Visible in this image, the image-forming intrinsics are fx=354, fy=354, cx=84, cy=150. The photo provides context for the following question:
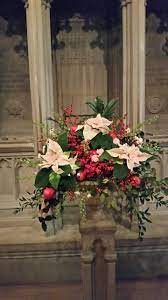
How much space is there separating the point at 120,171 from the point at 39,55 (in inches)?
56.0

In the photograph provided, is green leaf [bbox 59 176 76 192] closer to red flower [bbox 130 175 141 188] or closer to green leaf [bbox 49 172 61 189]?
green leaf [bbox 49 172 61 189]

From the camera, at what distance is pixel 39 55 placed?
2.67 metres

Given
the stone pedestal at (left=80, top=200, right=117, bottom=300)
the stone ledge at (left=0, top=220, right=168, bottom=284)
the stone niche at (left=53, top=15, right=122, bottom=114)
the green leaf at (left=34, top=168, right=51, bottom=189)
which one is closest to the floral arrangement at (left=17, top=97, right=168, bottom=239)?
the green leaf at (left=34, top=168, right=51, bottom=189)

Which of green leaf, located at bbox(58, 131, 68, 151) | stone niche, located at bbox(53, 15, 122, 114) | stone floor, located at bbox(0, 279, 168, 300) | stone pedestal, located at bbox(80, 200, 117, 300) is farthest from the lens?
stone niche, located at bbox(53, 15, 122, 114)

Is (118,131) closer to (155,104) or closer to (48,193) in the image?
(48,193)

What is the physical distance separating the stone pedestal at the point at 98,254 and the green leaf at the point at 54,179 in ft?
1.12

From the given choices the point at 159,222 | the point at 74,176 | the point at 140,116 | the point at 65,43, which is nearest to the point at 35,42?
the point at 65,43

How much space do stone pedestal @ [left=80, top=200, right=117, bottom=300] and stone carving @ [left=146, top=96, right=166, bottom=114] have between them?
1802mm

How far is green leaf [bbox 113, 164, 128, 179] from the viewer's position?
161cm

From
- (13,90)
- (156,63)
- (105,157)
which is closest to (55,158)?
(105,157)

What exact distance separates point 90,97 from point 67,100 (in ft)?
0.74

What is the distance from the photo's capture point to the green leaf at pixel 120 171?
1.61 m

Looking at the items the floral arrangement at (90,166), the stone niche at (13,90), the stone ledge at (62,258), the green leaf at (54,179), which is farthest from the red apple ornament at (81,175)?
the stone niche at (13,90)

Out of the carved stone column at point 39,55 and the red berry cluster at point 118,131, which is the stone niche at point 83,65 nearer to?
the carved stone column at point 39,55
